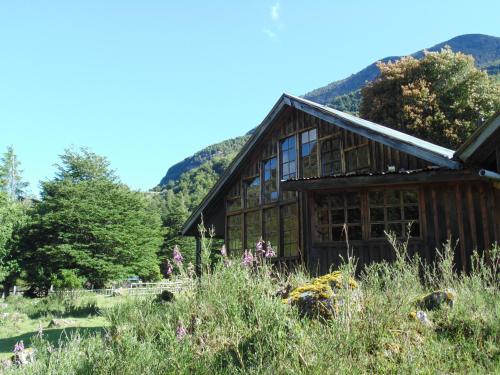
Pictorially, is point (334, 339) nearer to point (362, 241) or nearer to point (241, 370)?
point (241, 370)

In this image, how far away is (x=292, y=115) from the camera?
14578mm

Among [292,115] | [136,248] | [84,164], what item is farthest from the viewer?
[84,164]

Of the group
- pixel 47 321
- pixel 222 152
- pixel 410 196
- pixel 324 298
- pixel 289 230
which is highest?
pixel 222 152

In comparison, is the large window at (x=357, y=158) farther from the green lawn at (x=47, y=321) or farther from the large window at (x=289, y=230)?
the green lawn at (x=47, y=321)

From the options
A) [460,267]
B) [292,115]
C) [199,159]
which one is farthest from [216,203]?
[199,159]

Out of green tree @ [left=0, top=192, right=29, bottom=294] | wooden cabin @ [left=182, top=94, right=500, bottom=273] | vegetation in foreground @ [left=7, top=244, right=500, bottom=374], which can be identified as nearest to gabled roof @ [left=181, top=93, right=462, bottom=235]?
wooden cabin @ [left=182, top=94, right=500, bottom=273]

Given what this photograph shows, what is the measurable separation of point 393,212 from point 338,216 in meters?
1.29

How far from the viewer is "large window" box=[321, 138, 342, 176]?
12562mm

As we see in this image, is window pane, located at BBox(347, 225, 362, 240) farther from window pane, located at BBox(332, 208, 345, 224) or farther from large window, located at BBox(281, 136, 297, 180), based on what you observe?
large window, located at BBox(281, 136, 297, 180)

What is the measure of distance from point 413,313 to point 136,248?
34.0 meters

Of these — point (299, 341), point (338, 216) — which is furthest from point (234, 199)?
point (299, 341)

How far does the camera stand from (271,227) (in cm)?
1456

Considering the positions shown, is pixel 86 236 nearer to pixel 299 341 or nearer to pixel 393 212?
pixel 393 212

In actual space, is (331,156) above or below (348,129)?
below
